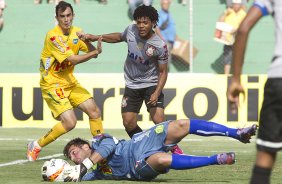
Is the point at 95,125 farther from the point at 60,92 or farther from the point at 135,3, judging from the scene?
the point at 135,3

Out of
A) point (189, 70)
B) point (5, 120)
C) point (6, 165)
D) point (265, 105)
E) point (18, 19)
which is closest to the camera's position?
point (265, 105)

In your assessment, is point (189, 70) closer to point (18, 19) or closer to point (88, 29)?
point (88, 29)

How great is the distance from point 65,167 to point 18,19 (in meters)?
13.0

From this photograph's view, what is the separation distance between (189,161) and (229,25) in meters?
11.7

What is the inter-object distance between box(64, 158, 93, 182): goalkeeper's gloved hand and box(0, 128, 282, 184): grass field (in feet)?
1.45

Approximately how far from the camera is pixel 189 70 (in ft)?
70.0

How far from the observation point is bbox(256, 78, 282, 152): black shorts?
256 inches

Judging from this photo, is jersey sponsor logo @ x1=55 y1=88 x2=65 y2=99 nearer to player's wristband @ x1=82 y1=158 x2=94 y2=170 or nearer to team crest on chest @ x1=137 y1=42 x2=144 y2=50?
team crest on chest @ x1=137 y1=42 x2=144 y2=50

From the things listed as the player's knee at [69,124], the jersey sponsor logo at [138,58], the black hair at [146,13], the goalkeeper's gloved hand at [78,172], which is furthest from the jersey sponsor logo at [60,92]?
the goalkeeper's gloved hand at [78,172]

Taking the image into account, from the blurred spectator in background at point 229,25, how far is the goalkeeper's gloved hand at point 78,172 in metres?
11.4

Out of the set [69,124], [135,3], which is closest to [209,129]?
[69,124]

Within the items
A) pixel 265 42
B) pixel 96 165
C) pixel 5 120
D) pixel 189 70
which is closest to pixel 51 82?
pixel 96 165

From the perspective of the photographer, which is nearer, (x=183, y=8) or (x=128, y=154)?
(x=128, y=154)

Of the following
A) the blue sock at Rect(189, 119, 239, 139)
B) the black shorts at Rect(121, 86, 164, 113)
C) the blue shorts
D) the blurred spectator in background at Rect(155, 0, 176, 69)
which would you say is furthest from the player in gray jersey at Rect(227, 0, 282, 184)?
the blurred spectator in background at Rect(155, 0, 176, 69)
